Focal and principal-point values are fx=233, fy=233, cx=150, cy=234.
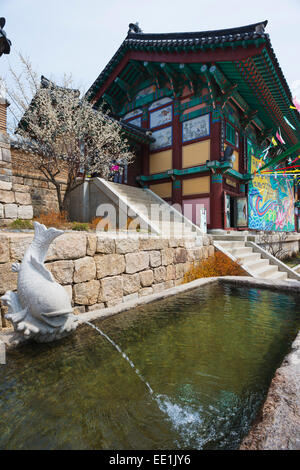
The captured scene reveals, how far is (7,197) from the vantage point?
6.07m

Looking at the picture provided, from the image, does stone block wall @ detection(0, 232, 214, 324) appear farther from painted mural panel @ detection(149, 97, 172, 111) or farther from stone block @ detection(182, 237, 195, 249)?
painted mural panel @ detection(149, 97, 172, 111)

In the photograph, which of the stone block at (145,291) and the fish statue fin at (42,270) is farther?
the stone block at (145,291)

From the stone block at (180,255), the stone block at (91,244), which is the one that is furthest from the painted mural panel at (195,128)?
the stone block at (91,244)

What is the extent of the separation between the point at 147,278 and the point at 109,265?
1.03 metres

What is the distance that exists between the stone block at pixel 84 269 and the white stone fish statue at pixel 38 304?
0.95 metres

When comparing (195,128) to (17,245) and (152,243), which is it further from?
(17,245)

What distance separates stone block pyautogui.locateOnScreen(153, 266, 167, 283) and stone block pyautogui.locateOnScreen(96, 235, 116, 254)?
124cm

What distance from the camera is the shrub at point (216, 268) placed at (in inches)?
230

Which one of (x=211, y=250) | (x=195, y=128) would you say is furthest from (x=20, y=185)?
(x=195, y=128)

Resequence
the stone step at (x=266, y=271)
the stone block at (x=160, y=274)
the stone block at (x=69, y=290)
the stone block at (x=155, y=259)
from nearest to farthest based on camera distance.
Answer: the stone block at (x=69, y=290)
the stone block at (x=155, y=259)
the stone block at (x=160, y=274)
the stone step at (x=266, y=271)

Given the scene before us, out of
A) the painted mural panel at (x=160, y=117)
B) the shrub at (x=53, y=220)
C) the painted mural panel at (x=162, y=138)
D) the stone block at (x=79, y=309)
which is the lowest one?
the stone block at (x=79, y=309)

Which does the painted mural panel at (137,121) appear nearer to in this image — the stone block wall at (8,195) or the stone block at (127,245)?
the stone block wall at (8,195)

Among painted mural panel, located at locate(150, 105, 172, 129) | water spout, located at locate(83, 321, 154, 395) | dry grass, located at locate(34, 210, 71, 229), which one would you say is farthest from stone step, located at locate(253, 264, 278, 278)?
→ painted mural panel, located at locate(150, 105, 172, 129)
